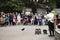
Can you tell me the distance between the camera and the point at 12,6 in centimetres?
4328

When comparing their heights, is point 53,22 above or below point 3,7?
above

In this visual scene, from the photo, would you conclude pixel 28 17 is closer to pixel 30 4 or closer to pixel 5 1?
pixel 5 1

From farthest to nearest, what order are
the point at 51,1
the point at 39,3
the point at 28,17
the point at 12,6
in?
the point at 39,3
the point at 51,1
the point at 12,6
the point at 28,17

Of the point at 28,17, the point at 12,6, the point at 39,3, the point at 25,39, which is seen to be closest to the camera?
the point at 25,39

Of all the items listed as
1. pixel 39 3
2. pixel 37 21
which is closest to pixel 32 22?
pixel 37 21

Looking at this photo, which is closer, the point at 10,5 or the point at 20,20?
the point at 20,20

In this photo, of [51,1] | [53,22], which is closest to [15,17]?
[53,22]

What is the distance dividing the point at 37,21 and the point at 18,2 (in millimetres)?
12906

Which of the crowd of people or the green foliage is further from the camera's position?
the green foliage

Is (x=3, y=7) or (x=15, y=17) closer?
(x=15, y=17)

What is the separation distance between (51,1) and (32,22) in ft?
60.4

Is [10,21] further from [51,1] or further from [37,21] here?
[51,1]

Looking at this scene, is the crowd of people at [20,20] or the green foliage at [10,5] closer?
the crowd of people at [20,20]

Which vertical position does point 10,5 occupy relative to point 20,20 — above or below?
above
